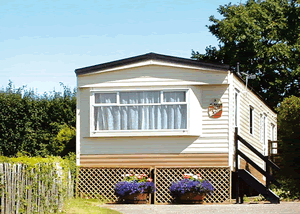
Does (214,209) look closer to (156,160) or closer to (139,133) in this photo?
(156,160)

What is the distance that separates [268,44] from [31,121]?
1487 centimetres

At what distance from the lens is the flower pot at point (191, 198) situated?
17703 millimetres

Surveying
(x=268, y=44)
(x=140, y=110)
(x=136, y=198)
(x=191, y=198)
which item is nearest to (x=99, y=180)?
(x=136, y=198)

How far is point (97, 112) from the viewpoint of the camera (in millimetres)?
18984

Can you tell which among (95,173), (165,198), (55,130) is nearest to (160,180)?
(165,198)

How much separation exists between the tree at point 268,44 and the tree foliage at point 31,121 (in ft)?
38.9

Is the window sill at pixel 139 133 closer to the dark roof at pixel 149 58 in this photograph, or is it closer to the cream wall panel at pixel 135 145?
the cream wall panel at pixel 135 145

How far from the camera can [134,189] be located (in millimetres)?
17641

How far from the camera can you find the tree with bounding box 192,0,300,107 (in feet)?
→ 104

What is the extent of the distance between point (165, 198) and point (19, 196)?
799cm

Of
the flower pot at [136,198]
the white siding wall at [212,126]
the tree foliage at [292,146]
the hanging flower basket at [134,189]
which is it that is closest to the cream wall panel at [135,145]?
the white siding wall at [212,126]

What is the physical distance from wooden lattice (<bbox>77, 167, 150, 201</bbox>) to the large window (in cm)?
135

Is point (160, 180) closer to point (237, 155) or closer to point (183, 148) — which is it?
point (183, 148)

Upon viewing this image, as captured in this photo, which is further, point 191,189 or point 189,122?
point 189,122
